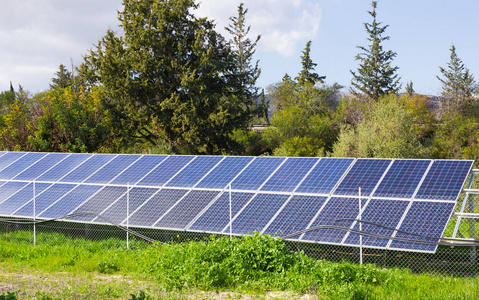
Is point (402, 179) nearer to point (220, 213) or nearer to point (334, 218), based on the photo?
point (334, 218)

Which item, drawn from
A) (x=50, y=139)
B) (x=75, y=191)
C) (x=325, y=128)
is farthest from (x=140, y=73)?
(x=75, y=191)

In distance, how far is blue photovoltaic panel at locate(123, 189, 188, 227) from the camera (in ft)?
44.0

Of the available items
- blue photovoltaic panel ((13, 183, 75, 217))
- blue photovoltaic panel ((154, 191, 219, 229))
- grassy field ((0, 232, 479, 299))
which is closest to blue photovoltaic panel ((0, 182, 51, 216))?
blue photovoltaic panel ((13, 183, 75, 217))

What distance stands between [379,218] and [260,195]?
3.34m

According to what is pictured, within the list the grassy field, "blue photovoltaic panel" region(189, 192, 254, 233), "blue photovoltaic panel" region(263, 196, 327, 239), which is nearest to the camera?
the grassy field

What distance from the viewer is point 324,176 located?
14.0 m

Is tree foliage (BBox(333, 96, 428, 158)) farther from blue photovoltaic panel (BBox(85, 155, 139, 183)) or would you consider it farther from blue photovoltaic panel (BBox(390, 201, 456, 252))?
blue photovoltaic panel (BBox(390, 201, 456, 252))

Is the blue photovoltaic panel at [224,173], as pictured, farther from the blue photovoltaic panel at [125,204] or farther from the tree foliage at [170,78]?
the tree foliage at [170,78]

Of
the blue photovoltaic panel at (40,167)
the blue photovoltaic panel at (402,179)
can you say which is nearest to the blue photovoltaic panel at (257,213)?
the blue photovoltaic panel at (402,179)

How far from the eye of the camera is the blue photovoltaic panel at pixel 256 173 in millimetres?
14070

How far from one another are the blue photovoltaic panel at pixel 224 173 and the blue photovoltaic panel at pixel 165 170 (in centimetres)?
136

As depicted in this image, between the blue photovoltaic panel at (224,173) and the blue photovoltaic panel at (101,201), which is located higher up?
the blue photovoltaic panel at (224,173)

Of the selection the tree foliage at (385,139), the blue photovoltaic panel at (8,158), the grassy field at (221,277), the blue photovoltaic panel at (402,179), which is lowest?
the grassy field at (221,277)

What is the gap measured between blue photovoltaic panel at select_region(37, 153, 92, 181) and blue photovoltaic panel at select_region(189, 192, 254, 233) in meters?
6.89
